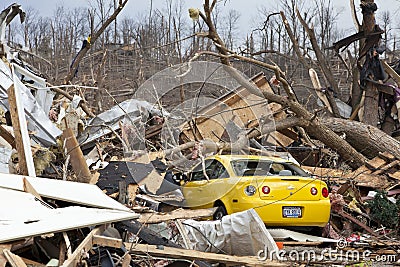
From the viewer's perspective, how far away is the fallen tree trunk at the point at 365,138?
37.9 feet

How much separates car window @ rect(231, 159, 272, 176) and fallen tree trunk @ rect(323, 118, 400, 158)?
156 inches

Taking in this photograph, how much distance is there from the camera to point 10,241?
3.67 meters

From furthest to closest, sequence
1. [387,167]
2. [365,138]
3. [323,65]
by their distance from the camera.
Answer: [323,65], [365,138], [387,167]

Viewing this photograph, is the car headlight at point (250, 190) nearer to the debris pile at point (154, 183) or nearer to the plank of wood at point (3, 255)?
the debris pile at point (154, 183)

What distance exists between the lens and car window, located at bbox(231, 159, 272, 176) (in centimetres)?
843

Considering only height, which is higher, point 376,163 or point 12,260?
point 12,260

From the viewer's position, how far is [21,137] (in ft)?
23.9

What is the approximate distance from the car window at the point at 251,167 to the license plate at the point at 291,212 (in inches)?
28.5

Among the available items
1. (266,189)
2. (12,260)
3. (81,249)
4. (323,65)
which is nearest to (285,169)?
(266,189)

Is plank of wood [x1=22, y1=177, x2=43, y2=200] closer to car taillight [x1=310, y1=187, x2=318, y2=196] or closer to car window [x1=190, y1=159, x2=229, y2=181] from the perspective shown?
car window [x1=190, y1=159, x2=229, y2=181]

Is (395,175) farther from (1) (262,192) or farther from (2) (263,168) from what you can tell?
(1) (262,192)

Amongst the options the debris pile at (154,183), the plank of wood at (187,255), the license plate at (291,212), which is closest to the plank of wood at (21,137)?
the debris pile at (154,183)

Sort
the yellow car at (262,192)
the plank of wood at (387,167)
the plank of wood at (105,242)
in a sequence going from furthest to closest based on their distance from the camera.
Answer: the plank of wood at (387,167), the yellow car at (262,192), the plank of wood at (105,242)

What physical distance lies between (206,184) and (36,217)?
15.3 ft
